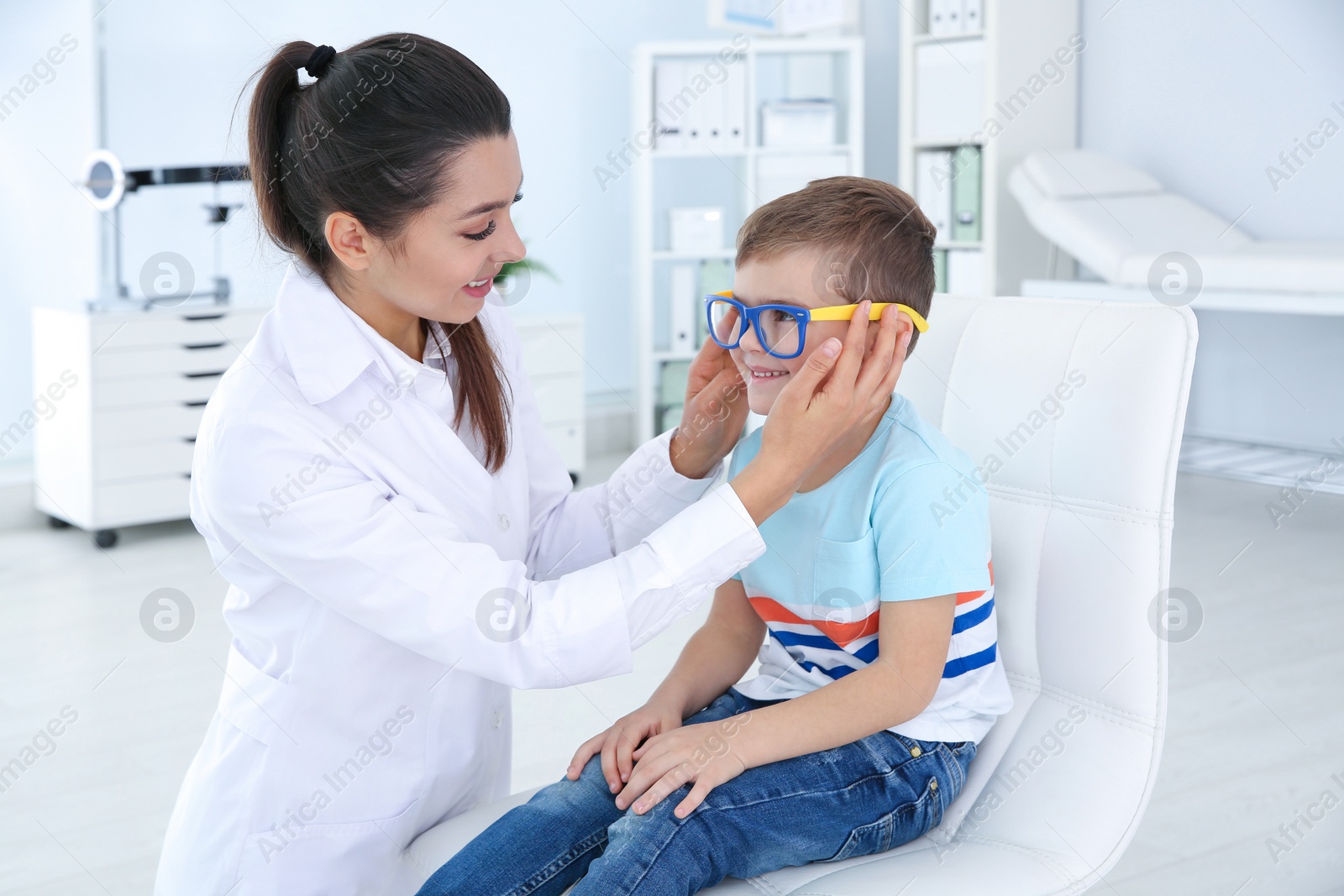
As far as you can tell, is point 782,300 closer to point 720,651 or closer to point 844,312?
point 844,312

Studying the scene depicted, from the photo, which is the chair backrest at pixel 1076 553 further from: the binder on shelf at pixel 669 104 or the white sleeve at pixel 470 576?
the binder on shelf at pixel 669 104

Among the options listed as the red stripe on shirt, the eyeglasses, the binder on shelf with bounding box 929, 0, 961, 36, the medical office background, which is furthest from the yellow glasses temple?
the binder on shelf with bounding box 929, 0, 961, 36

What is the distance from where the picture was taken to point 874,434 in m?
1.24

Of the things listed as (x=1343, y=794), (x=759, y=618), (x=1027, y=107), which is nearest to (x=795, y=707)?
(x=759, y=618)

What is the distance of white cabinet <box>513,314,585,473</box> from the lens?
14.6 feet

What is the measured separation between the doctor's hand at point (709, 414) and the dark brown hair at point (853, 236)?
13cm

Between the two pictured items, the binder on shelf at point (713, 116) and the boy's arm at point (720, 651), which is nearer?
the boy's arm at point (720, 651)

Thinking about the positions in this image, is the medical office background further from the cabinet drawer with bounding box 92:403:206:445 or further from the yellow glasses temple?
the yellow glasses temple

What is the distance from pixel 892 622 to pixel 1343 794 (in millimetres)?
1383

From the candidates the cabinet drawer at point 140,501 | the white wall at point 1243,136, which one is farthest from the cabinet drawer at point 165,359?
the white wall at point 1243,136

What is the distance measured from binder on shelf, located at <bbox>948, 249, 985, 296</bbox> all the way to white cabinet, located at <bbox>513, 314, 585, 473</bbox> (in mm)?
1565

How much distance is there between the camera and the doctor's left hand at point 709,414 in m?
1.33

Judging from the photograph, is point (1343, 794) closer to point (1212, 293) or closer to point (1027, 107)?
point (1212, 293)

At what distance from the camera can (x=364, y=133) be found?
1127 millimetres
